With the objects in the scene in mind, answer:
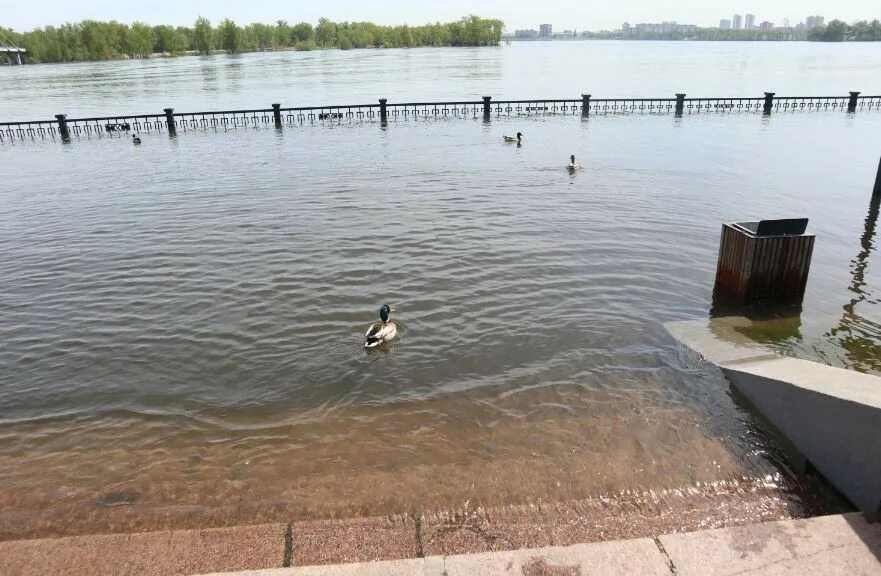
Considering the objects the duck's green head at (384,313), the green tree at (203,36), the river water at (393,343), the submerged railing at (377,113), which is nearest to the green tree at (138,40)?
the green tree at (203,36)

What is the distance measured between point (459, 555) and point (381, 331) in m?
5.02

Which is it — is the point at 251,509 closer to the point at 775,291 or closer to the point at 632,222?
the point at 775,291

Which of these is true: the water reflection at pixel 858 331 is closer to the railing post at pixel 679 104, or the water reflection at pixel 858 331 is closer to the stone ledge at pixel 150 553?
the stone ledge at pixel 150 553

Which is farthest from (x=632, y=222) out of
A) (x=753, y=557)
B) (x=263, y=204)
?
(x=753, y=557)

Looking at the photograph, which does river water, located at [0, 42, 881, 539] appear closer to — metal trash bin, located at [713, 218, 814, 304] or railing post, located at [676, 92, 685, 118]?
metal trash bin, located at [713, 218, 814, 304]

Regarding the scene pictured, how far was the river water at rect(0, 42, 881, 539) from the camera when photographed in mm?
6191

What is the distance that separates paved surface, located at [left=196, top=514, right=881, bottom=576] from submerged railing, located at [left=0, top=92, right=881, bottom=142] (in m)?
34.0

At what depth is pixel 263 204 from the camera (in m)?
17.9

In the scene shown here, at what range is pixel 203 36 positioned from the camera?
163m

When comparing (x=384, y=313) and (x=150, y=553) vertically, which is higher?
(x=384, y=313)

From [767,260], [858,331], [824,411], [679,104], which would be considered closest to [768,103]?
[679,104]

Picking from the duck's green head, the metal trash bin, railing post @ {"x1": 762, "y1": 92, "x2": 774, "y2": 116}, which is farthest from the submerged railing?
the duck's green head

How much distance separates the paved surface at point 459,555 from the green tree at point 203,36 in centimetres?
18548

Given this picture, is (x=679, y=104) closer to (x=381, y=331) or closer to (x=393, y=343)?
(x=393, y=343)
